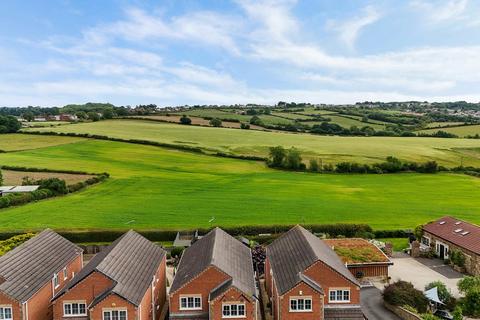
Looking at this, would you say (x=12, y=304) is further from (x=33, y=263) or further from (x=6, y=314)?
(x=33, y=263)

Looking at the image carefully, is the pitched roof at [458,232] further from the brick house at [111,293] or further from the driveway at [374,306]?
the brick house at [111,293]

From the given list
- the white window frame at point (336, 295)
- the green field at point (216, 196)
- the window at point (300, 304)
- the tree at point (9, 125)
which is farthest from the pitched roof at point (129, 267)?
the tree at point (9, 125)

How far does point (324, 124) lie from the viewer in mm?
160750

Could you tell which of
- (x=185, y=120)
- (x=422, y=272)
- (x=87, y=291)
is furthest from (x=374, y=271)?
(x=185, y=120)

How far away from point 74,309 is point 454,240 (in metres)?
38.1

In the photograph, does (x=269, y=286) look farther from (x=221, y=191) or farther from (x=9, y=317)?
(x=221, y=191)

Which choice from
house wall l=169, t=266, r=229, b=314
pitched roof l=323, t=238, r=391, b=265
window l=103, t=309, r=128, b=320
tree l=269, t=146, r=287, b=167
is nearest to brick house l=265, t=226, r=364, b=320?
house wall l=169, t=266, r=229, b=314

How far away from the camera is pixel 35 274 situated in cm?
3123

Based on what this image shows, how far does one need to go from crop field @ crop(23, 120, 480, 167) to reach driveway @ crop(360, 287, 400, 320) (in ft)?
217

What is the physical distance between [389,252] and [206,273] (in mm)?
26873

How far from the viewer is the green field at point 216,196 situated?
2329 inches

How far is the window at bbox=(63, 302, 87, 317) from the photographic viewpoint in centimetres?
2883

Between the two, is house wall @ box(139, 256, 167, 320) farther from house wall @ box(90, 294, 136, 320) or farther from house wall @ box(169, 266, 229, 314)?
house wall @ box(169, 266, 229, 314)

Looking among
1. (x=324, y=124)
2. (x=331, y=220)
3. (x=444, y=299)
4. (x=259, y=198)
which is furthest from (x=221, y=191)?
(x=324, y=124)
